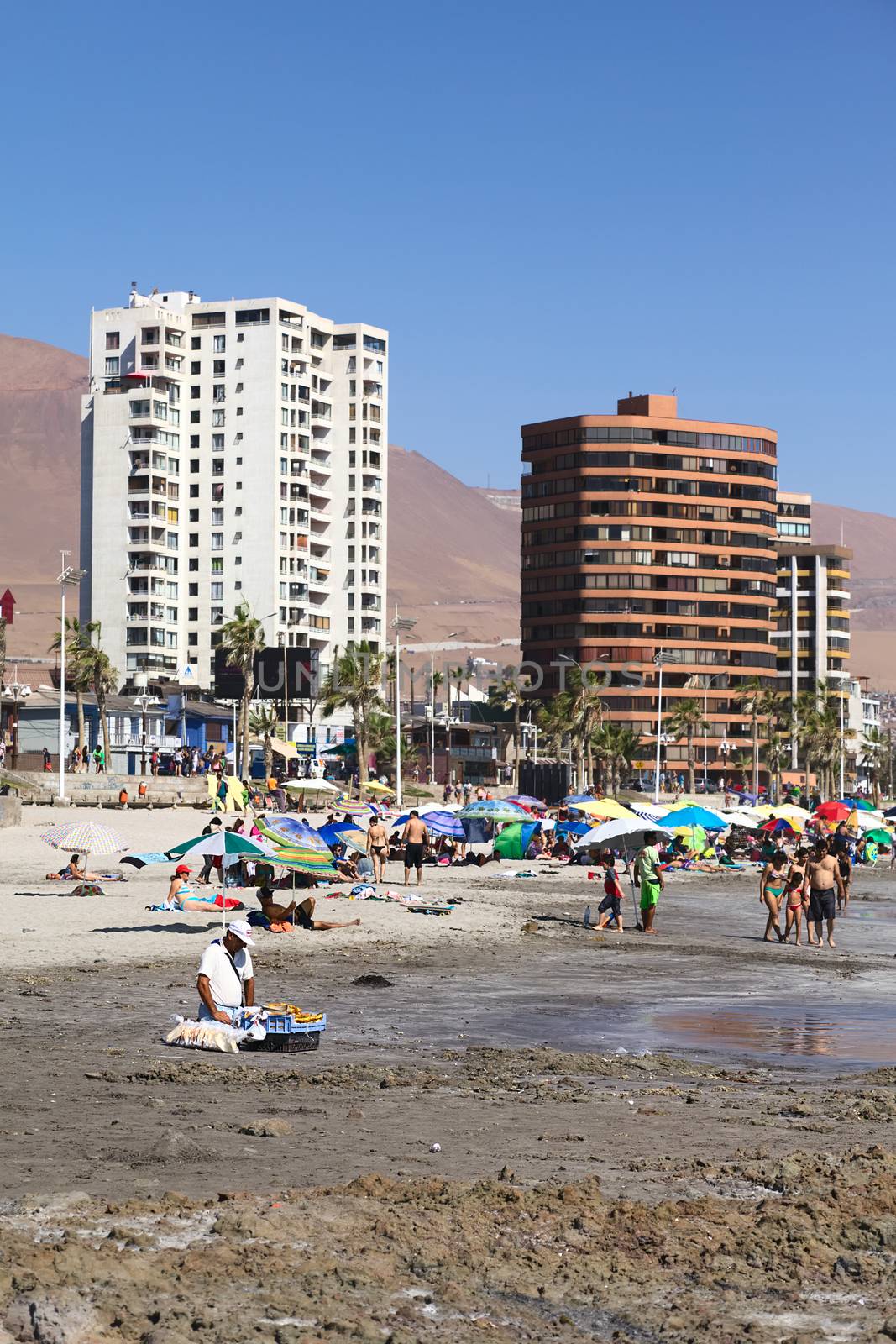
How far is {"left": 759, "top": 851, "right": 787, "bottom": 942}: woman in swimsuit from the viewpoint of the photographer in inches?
1184

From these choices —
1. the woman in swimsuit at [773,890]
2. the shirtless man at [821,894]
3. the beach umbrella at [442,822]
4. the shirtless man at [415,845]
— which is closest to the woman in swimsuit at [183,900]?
the shirtless man at [415,845]

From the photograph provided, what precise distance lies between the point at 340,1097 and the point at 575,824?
124 ft

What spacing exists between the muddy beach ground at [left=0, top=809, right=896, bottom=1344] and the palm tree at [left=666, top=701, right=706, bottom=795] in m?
115

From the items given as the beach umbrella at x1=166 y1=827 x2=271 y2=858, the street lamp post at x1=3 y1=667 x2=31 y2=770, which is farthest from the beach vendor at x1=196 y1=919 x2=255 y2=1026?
the street lamp post at x1=3 y1=667 x2=31 y2=770

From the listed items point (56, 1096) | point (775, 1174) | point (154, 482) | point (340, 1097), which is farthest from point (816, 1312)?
point (154, 482)

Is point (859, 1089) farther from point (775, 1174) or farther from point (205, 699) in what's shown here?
point (205, 699)

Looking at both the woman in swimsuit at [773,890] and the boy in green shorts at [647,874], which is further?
the woman in swimsuit at [773,890]

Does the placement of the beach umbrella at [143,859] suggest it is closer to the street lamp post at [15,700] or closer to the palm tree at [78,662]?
the street lamp post at [15,700]

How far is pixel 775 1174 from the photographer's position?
32.2 feet

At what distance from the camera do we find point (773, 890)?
30.3 m

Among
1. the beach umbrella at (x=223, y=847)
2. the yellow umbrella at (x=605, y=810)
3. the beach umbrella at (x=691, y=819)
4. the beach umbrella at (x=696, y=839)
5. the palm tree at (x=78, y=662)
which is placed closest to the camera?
the beach umbrella at (x=223, y=847)

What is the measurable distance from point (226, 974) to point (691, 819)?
26321 millimetres

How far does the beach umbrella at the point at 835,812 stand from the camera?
2170 inches

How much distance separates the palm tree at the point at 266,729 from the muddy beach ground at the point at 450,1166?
78.7 m
